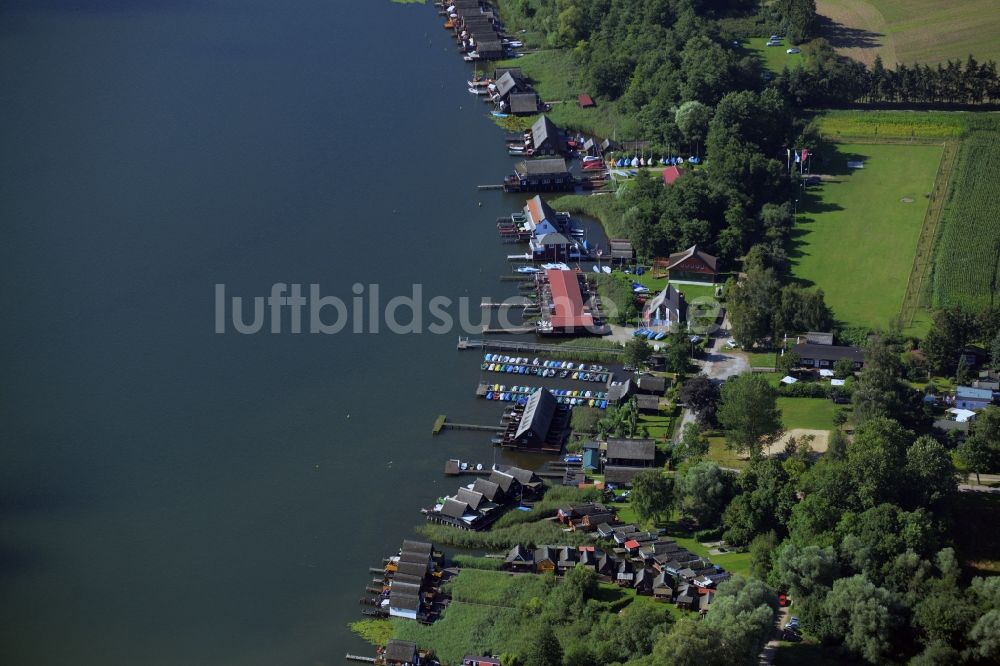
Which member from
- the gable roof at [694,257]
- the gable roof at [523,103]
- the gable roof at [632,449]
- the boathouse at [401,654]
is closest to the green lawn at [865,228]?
the gable roof at [694,257]

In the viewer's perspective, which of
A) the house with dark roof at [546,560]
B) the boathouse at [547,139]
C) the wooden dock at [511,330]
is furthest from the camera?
the boathouse at [547,139]

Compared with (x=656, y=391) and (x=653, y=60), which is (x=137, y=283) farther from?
(x=653, y=60)

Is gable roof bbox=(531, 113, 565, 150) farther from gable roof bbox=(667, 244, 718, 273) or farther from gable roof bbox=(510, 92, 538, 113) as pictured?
gable roof bbox=(667, 244, 718, 273)

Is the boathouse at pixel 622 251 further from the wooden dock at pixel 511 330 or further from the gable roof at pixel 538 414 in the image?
the gable roof at pixel 538 414

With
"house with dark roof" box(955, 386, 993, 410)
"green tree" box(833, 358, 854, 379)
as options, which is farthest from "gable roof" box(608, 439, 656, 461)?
"house with dark roof" box(955, 386, 993, 410)

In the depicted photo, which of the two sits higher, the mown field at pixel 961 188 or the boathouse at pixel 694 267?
the mown field at pixel 961 188

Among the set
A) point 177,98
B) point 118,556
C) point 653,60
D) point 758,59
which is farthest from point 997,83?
point 118,556

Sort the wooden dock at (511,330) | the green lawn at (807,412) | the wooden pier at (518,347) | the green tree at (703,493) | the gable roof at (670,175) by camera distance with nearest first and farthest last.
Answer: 1. the green tree at (703,493)
2. the green lawn at (807,412)
3. the wooden pier at (518,347)
4. the wooden dock at (511,330)
5. the gable roof at (670,175)
